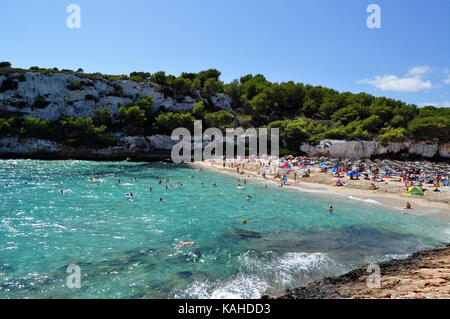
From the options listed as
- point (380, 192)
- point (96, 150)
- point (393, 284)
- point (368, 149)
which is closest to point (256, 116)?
point (368, 149)

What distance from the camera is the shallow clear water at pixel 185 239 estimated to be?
1279 centimetres

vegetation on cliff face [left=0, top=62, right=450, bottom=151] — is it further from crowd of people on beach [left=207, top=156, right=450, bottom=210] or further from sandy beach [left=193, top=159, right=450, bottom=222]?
sandy beach [left=193, top=159, right=450, bottom=222]

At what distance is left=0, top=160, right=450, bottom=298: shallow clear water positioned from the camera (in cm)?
1279

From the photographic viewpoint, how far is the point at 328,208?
27.2 metres

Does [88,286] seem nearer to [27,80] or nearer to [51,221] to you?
[51,221]

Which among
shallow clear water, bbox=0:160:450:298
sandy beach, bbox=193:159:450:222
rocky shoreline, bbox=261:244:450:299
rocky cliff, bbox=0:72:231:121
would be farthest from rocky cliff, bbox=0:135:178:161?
rocky shoreline, bbox=261:244:450:299

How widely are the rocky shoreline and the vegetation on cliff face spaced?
50.2 m

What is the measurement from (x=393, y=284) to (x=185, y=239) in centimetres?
1237

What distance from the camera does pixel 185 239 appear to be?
60.0ft

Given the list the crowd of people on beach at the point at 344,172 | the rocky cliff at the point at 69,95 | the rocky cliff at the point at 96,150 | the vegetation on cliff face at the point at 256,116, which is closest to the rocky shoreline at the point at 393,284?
the crowd of people on beach at the point at 344,172

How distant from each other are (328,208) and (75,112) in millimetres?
66657

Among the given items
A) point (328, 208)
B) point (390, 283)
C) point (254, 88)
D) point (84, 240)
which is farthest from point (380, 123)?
point (84, 240)

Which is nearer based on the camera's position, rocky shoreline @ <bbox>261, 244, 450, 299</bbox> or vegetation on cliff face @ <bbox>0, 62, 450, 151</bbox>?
rocky shoreline @ <bbox>261, 244, 450, 299</bbox>
